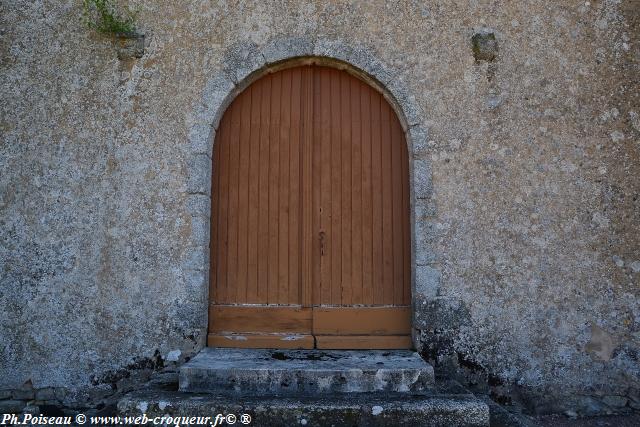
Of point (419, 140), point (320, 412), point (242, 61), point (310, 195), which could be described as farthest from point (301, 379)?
point (242, 61)

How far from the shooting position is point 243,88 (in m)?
4.70

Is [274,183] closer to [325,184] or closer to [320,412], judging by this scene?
[325,184]

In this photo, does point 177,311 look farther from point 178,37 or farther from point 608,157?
point 608,157

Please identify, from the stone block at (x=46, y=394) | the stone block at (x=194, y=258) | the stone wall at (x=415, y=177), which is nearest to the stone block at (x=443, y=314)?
the stone wall at (x=415, y=177)

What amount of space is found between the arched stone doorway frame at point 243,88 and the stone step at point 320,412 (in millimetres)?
904

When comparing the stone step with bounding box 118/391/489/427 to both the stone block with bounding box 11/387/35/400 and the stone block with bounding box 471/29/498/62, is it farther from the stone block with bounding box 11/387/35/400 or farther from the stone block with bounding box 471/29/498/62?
the stone block with bounding box 471/29/498/62

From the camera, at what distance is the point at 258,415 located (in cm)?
348

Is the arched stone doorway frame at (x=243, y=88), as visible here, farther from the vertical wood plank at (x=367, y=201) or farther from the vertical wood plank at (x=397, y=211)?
the vertical wood plank at (x=367, y=201)

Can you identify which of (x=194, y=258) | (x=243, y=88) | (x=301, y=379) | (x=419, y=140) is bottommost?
(x=301, y=379)

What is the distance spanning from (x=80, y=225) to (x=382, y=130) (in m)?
2.50

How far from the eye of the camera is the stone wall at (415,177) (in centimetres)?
433

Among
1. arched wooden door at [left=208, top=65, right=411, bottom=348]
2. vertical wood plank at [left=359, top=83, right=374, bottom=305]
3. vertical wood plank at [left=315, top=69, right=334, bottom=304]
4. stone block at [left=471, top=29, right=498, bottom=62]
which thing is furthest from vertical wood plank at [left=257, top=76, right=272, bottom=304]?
stone block at [left=471, top=29, right=498, bottom=62]

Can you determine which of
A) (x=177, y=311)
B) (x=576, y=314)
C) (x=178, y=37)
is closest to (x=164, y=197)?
(x=177, y=311)

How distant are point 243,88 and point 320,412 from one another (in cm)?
261
